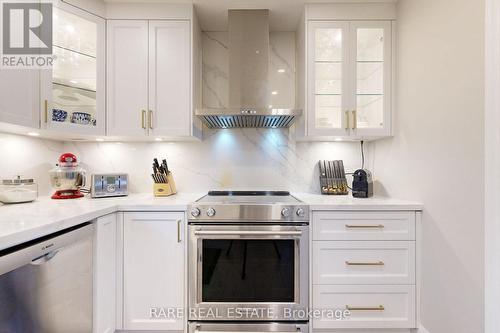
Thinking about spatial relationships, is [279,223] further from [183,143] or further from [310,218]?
[183,143]

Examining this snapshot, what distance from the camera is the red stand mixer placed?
1.69m

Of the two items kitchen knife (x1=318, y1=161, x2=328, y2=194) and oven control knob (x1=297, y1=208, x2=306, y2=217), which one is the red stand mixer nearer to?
oven control knob (x1=297, y1=208, x2=306, y2=217)

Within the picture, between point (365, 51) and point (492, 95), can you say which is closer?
point (492, 95)

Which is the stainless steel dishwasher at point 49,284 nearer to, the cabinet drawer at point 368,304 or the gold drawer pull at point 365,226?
the cabinet drawer at point 368,304

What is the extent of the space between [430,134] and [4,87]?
237cm

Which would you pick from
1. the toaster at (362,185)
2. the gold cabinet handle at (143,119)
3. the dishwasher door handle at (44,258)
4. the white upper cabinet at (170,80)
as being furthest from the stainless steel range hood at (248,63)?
the dishwasher door handle at (44,258)

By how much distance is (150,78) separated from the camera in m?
1.75

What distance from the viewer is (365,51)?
1780mm

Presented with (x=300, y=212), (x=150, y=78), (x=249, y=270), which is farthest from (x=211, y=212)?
(x=150, y=78)

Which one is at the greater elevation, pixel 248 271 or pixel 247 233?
pixel 247 233

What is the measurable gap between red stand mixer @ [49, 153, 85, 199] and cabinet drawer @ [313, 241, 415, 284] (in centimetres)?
179

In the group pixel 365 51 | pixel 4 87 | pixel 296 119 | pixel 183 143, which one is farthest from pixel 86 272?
pixel 365 51

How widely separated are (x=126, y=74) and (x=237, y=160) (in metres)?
1.11

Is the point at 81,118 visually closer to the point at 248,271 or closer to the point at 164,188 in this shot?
the point at 164,188
